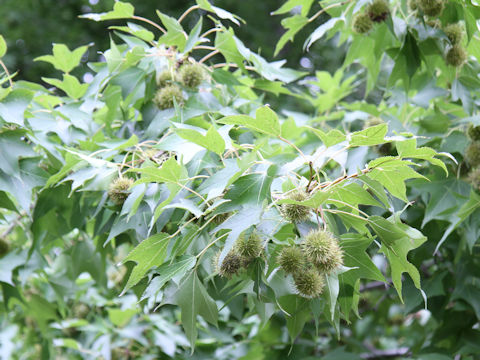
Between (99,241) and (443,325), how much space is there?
5.77 feet

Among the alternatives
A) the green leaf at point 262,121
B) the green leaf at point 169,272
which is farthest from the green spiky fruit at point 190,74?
the green leaf at point 169,272

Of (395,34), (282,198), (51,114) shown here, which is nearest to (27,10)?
(51,114)

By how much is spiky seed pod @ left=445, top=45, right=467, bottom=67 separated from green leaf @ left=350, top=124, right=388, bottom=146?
1205 mm

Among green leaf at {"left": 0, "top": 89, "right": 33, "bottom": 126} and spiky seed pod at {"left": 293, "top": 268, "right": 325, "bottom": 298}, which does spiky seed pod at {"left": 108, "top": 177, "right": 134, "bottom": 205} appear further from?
spiky seed pod at {"left": 293, "top": 268, "right": 325, "bottom": 298}

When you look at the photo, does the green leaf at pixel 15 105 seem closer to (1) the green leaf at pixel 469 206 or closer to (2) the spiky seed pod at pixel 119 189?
(2) the spiky seed pod at pixel 119 189

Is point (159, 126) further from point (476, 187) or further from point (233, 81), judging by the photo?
point (476, 187)

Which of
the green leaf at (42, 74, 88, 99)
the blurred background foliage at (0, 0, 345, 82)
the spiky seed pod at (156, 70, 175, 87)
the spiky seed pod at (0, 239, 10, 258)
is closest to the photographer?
the spiky seed pod at (156, 70, 175, 87)

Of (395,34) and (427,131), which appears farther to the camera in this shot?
(427,131)

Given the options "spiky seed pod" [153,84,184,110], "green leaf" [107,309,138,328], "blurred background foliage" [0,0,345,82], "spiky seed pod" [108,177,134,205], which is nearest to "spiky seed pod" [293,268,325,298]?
"spiky seed pod" [108,177,134,205]

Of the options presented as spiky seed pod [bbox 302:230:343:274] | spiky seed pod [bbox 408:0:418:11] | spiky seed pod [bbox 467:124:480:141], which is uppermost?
spiky seed pod [bbox 408:0:418:11]

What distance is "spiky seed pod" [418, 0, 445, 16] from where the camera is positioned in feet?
7.96

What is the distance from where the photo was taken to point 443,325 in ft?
9.31

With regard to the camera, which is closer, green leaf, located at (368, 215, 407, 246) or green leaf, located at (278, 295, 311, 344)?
green leaf, located at (368, 215, 407, 246)

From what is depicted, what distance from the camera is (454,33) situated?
101 inches
